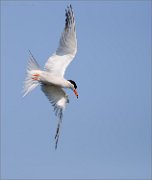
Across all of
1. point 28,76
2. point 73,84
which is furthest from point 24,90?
point 73,84

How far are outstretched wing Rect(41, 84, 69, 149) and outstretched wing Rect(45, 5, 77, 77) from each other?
50 cm

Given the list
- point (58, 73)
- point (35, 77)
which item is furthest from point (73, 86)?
point (35, 77)

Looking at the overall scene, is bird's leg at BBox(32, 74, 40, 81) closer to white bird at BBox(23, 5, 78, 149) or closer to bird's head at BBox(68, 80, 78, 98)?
white bird at BBox(23, 5, 78, 149)

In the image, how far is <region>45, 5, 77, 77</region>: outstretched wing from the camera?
1870 cm

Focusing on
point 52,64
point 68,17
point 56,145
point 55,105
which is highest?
point 68,17

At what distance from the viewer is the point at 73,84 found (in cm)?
1881

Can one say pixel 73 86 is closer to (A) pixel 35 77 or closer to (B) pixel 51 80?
(B) pixel 51 80

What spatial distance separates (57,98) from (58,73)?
31.5 inches

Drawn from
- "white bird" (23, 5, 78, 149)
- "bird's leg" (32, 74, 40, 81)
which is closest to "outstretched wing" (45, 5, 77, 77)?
"white bird" (23, 5, 78, 149)

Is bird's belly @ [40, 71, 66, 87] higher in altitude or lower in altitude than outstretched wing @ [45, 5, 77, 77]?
lower

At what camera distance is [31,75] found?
18156 millimetres

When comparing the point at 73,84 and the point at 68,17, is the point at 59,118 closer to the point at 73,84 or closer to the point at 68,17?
the point at 73,84

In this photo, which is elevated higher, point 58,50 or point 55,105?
point 58,50

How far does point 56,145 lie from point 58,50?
9.87 ft
